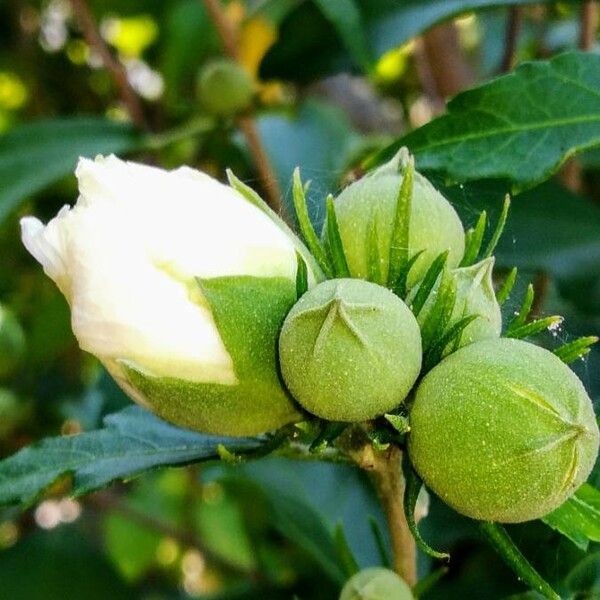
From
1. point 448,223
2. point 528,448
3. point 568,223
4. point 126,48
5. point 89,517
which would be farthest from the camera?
point 126,48

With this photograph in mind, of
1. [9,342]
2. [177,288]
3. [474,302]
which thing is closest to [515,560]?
[474,302]

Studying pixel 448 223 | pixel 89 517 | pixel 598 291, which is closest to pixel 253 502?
pixel 89 517

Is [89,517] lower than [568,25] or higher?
lower

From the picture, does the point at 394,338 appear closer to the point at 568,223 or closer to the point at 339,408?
the point at 339,408

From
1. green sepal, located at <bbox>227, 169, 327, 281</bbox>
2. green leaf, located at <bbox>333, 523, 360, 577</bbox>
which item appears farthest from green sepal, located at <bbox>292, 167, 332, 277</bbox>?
green leaf, located at <bbox>333, 523, 360, 577</bbox>

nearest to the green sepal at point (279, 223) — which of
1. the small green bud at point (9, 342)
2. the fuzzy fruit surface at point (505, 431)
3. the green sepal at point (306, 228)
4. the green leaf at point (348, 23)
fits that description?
the green sepal at point (306, 228)

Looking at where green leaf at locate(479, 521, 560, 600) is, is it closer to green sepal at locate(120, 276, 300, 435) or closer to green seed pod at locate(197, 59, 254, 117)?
green sepal at locate(120, 276, 300, 435)
